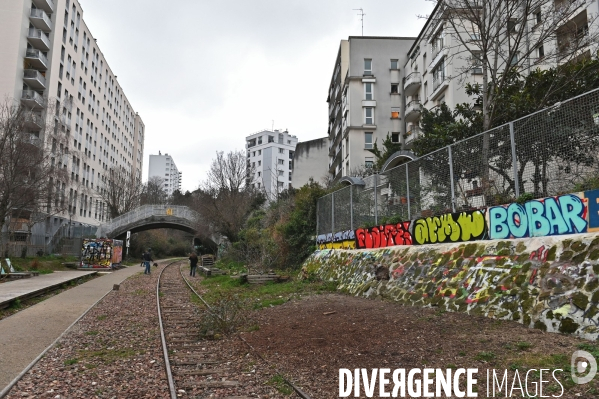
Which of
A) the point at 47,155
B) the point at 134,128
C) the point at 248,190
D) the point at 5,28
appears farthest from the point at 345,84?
the point at 134,128

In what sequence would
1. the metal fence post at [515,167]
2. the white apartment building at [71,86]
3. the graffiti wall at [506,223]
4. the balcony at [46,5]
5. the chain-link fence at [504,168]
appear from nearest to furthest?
the graffiti wall at [506,223] < the chain-link fence at [504,168] < the metal fence post at [515,167] < the white apartment building at [71,86] < the balcony at [46,5]

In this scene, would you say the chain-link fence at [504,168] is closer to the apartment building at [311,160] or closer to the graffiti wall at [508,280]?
the graffiti wall at [508,280]

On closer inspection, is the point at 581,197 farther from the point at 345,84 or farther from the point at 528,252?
the point at 345,84

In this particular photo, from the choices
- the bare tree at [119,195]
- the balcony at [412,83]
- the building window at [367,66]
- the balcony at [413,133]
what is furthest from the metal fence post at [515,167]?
the bare tree at [119,195]

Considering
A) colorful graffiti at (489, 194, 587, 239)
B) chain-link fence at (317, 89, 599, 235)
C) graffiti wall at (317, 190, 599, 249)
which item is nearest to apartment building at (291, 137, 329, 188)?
chain-link fence at (317, 89, 599, 235)

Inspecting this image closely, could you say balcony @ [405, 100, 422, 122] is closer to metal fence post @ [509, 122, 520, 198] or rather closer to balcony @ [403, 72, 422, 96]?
balcony @ [403, 72, 422, 96]

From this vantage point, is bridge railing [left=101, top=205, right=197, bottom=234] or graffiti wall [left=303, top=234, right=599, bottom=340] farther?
bridge railing [left=101, top=205, right=197, bottom=234]

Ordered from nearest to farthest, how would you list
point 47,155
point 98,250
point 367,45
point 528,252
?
point 528,252 → point 47,155 → point 98,250 → point 367,45

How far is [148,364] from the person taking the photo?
7.12m

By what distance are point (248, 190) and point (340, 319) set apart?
36905 millimetres

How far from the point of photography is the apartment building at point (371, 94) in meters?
44.9

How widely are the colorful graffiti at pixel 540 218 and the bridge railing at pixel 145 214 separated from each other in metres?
41.6

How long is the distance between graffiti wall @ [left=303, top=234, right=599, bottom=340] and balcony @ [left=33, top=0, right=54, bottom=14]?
51.8 meters

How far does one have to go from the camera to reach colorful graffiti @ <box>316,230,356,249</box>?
17.2m
